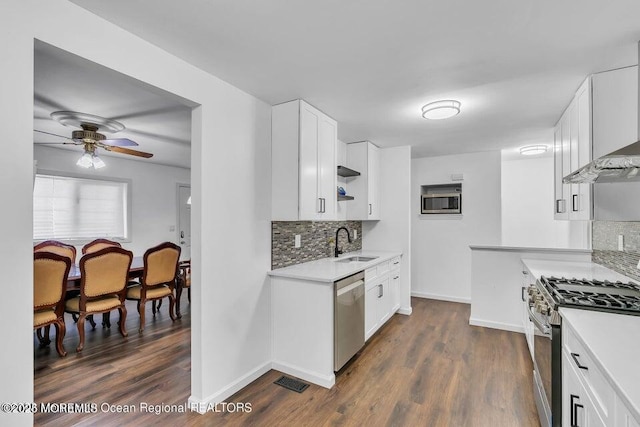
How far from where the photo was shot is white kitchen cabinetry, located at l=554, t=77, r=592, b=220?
2262mm

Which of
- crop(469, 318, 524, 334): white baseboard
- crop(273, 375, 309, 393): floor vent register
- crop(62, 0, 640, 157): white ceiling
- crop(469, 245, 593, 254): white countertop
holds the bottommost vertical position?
crop(273, 375, 309, 393): floor vent register

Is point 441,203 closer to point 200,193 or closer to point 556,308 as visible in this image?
point 556,308

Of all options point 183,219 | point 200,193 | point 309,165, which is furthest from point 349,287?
point 183,219

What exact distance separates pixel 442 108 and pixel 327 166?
1.19 meters

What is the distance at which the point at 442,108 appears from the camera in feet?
8.91

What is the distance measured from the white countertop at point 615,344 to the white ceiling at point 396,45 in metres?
1.53

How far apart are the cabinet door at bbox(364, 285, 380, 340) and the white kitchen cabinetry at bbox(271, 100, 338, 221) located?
39.6 inches

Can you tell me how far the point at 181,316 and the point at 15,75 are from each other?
3.59 m

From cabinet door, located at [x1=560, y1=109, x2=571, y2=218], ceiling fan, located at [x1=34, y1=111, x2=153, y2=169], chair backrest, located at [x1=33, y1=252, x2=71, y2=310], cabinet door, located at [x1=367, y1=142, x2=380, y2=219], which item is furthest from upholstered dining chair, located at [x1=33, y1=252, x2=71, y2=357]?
cabinet door, located at [x1=560, y1=109, x2=571, y2=218]

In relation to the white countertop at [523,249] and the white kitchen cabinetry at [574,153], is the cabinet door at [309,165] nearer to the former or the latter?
the white kitchen cabinetry at [574,153]

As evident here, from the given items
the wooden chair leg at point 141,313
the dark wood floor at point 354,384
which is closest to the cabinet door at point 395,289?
the dark wood floor at point 354,384

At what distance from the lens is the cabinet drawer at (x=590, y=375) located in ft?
3.37

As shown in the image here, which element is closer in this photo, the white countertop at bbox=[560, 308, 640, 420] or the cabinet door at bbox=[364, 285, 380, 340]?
the white countertop at bbox=[560, 308, 640, 420]

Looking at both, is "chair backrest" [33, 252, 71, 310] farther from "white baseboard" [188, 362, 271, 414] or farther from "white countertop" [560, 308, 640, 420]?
"white countertop" [560, 308, 640, 420]
